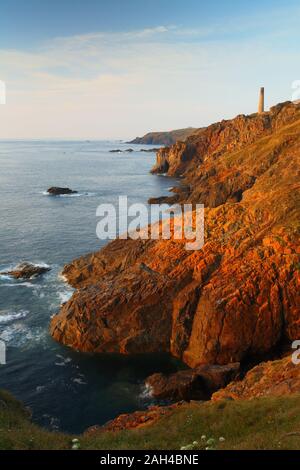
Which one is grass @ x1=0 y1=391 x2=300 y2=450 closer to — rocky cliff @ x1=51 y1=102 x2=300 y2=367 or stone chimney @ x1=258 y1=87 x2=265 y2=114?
rocky cliff @ x1=51 y1=102 x2=300 y2=367

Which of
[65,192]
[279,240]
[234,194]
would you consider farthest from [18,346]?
[65,192]

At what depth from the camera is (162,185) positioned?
142 meters

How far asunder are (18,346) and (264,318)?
24.7 metres

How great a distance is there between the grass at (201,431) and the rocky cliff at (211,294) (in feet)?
49.1

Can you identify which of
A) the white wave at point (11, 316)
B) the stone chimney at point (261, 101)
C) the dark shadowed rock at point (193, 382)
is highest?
the stone chimney at point (261, 101)

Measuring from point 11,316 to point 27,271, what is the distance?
12768mm

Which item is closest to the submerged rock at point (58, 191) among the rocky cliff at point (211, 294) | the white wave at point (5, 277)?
the white wave at point (5, 277)

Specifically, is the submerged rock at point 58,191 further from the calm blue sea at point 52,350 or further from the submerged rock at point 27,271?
the submerged rock at point 27,271

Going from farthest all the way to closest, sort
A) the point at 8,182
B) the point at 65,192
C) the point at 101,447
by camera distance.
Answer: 1. the point at 8,182
2. the point at 65,192
3. the point at 101,447

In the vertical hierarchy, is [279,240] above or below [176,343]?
above

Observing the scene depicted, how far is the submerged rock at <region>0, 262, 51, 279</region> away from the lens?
60.8m

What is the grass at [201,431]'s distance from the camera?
1989 cm

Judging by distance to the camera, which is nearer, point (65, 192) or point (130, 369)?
point (130, 369)
